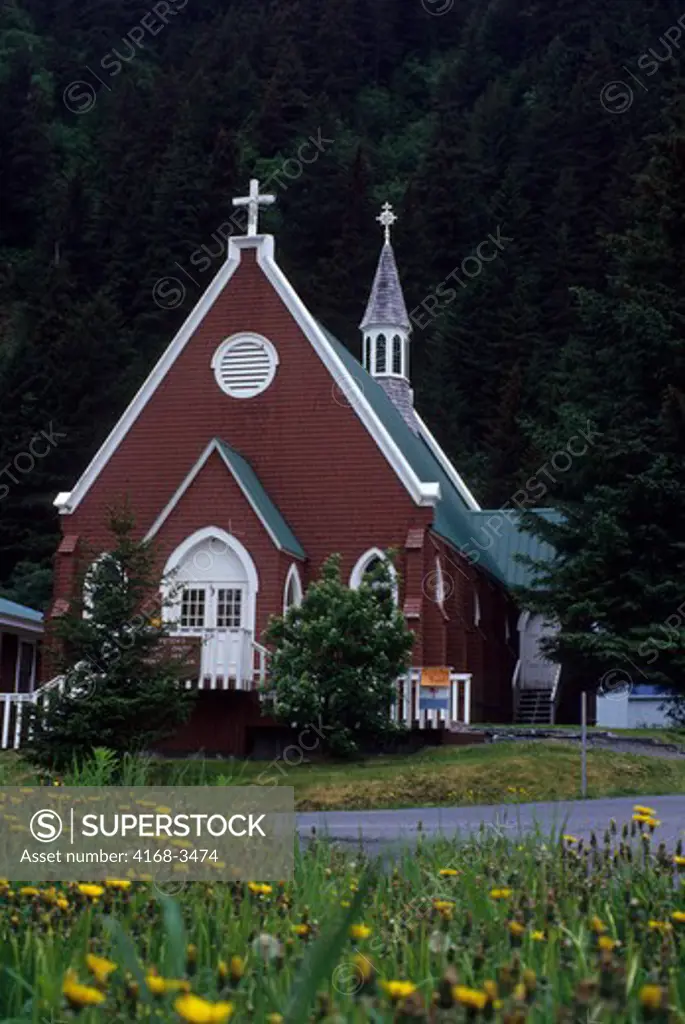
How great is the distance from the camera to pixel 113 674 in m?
18.9

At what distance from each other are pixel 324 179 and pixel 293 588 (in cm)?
5409

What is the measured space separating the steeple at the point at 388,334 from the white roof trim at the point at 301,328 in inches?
389

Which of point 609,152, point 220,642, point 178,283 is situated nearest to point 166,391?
point 220,642

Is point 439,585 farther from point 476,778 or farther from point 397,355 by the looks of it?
point 397,355

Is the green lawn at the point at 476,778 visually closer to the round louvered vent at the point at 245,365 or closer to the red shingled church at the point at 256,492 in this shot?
the red shingled church at the point at 256,492

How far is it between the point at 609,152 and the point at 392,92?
2501cm

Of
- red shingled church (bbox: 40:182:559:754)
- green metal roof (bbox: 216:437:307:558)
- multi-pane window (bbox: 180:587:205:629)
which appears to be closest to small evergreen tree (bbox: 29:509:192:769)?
red shingled church (bbox: 40:182:559:754)

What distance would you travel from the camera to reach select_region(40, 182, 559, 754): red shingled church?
26.3 metres

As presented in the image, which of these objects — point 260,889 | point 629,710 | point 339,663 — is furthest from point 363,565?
point 260,889

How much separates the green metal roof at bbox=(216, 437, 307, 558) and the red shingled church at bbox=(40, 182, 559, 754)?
53mm

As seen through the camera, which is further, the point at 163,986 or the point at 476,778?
the point at 476,778

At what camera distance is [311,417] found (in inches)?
1108

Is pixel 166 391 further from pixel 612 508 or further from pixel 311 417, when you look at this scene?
pixel 612 508

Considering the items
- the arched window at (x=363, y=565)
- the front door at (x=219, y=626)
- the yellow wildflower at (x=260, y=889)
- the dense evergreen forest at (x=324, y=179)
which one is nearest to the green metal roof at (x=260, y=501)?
the arched window at (x=363, y=565)
